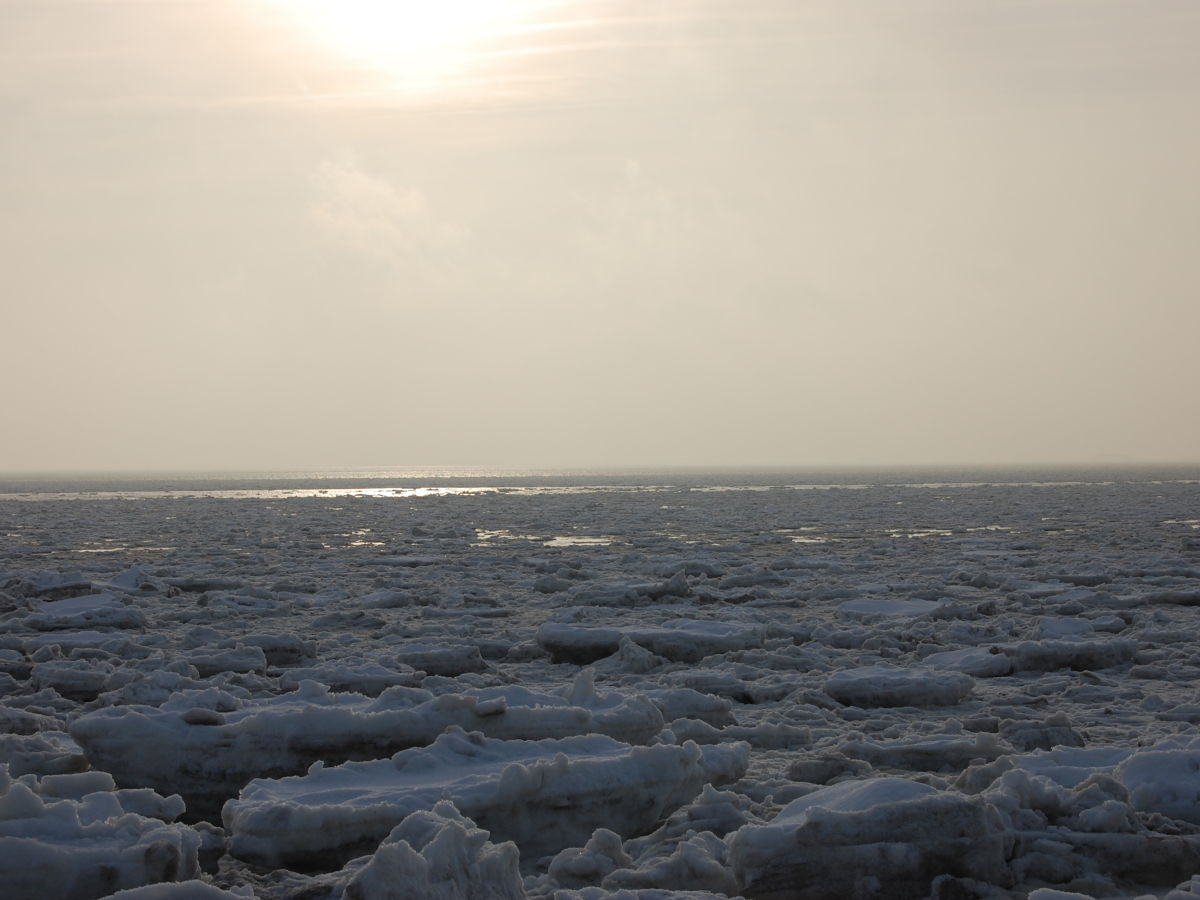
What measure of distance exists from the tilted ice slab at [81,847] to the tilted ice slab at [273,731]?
718mm

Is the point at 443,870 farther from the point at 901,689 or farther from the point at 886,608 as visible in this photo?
the point at 886,608

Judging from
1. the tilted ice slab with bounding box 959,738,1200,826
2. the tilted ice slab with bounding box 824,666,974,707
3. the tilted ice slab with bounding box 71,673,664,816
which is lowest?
the tilted ice slab with bounding box 824,666,974,707

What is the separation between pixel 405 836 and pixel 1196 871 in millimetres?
2360

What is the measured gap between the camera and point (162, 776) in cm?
386

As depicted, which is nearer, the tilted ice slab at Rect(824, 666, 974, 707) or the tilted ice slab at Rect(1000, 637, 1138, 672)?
the tilted ice slab at Rect(824, 666, 974, 707)

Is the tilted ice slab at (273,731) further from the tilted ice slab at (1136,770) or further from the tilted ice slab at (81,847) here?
the tilted ice slab at (1136,770)

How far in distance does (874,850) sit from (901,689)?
264 centimetres

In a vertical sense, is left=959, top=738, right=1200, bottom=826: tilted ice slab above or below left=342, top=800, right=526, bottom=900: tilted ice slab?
below

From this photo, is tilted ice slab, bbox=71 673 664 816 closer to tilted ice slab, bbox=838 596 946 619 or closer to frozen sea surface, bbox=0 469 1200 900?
frozen sea surface, bbox=0 469 1200 900

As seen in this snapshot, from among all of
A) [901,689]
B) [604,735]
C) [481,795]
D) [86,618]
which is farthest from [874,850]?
[86,618]

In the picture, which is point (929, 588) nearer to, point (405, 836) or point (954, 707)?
point (954, 707)

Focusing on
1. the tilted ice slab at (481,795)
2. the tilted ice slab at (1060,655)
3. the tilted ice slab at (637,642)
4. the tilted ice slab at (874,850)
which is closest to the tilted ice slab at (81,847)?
the tilted ice slab at (481,795)

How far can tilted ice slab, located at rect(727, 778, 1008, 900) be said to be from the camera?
9.81ft

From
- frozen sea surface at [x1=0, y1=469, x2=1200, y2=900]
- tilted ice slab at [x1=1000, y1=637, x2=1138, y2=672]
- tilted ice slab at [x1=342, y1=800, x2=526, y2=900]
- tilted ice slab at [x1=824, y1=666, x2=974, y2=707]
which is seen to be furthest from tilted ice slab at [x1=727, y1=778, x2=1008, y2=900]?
tilted ice slab at [x1=1000, y1=637, x2=1138, y2=672]
